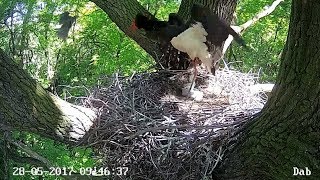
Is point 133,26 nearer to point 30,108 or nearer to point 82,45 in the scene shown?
point 30,108

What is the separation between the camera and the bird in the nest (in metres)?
3.12

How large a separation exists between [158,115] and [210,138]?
52cm

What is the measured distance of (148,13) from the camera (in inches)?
133

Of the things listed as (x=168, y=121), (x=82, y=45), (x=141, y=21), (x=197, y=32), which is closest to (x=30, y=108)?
(x=168, y=121)

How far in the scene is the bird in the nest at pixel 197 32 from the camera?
3115 millimetres

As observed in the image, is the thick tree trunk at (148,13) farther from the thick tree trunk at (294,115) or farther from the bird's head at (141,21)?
the thick tree trunk at (294,115)

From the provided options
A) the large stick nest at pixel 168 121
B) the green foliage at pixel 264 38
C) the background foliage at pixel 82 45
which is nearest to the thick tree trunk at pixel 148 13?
the large stick nest at pixel 168 121

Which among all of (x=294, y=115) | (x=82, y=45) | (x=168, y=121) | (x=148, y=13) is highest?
(x=148, y=13)

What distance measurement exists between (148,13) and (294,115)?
5.63 ft

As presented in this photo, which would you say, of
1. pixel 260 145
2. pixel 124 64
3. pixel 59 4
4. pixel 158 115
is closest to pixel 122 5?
pixel 158 115

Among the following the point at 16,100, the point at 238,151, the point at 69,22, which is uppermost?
the point at 69,22

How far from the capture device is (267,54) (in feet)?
22.7

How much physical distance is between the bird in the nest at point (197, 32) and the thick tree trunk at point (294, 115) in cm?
111

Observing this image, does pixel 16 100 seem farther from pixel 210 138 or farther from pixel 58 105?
pixel 210 138
